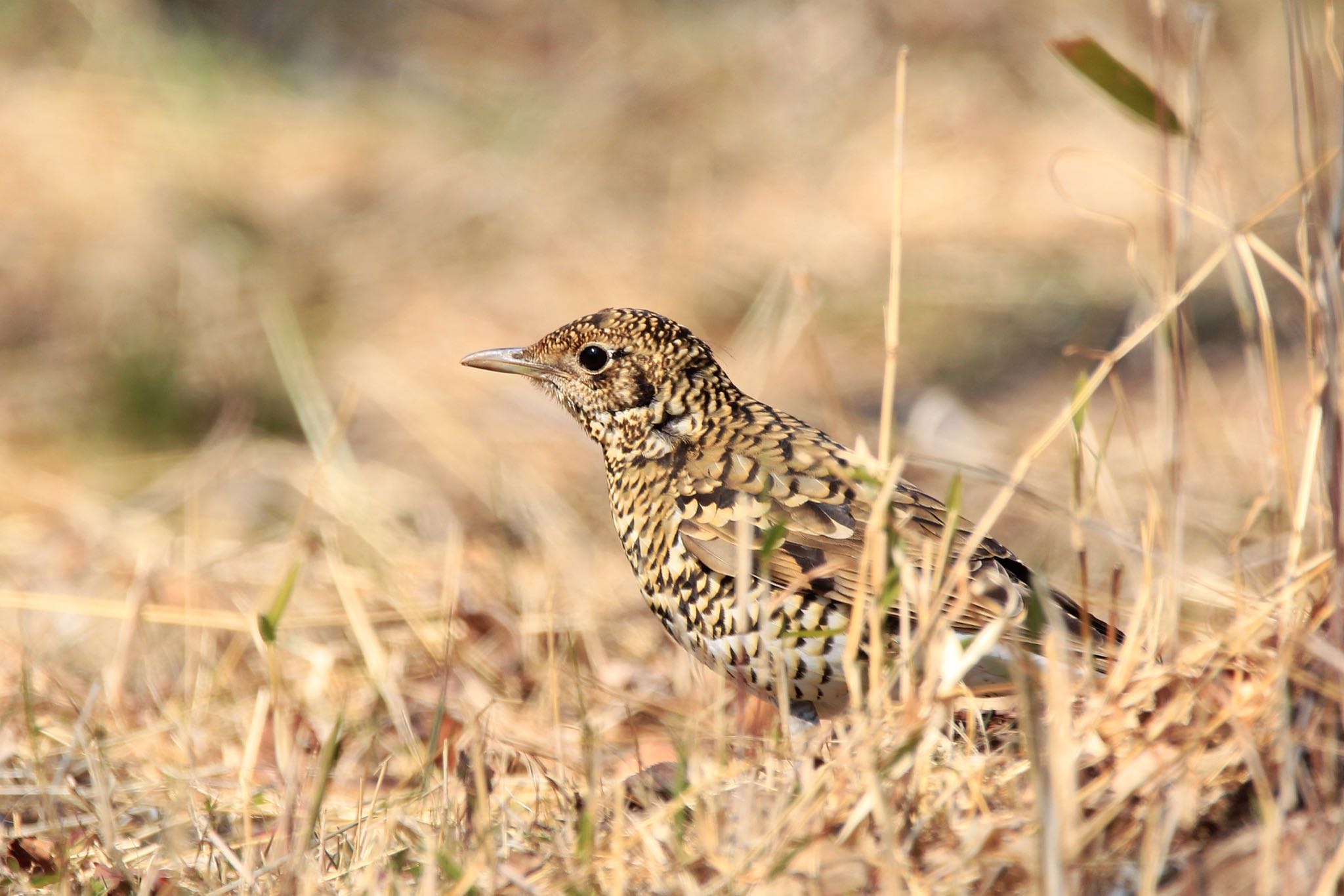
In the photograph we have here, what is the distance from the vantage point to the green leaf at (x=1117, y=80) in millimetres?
3072

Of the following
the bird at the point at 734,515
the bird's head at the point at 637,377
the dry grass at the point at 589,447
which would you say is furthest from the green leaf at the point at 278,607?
the bird's head at the point at 637,377

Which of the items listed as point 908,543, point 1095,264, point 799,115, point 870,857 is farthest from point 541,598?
point 799,115

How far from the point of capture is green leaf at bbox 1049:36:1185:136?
3.07 metres

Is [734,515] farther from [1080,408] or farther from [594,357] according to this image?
[1080,408]

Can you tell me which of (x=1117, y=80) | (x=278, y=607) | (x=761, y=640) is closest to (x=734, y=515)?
(x=761, y=640)

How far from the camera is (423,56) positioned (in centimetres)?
1182

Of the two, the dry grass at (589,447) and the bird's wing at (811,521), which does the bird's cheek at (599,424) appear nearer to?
the bird's wing at (811,521)

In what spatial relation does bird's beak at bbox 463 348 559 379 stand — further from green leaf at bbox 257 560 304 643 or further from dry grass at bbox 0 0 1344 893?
green leaf at bbox 257 560 304 643

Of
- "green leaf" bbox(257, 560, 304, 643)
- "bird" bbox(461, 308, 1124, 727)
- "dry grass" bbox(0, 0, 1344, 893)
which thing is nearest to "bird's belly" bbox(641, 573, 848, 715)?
"bird" bbox(461, 308, 1124, 727)

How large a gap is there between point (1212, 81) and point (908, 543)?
7767 mm

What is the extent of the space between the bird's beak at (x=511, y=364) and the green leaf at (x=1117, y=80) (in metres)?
1.63

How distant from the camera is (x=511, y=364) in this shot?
405cm

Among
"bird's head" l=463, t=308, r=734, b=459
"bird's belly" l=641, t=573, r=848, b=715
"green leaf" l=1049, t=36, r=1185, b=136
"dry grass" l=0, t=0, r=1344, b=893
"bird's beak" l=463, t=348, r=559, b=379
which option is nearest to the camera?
"dry grass" l=0, t=0, r=1344, b=893

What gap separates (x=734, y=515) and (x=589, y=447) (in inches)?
143
